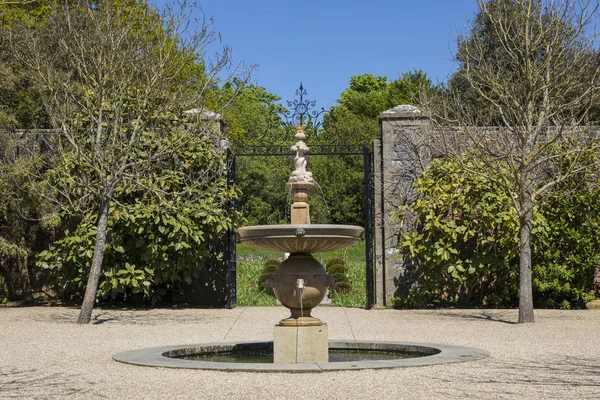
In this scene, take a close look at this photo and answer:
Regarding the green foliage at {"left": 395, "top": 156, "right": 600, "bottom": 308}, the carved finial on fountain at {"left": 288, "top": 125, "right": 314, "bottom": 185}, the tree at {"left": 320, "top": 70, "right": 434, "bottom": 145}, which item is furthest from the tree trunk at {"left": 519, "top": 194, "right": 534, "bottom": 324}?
the tree at {"left": 320, "top": 70, "right": 434, "bottom": 145}

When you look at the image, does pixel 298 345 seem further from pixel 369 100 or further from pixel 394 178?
pixel 369 100

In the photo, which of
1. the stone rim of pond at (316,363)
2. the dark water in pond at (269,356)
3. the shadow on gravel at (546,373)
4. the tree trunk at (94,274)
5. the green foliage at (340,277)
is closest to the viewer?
the shadow on gravel at (546,373)

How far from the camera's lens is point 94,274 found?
432 inches

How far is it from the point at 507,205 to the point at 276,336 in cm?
623

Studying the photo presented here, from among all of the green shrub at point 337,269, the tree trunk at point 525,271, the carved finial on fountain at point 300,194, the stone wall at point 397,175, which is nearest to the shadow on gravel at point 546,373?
the carved finial on fountain at point 300,194

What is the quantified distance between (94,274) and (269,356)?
386cm

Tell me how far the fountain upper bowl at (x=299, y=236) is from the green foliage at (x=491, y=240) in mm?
5490

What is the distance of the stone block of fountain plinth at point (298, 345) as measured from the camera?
7293 millimetres

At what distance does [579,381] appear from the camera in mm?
5801

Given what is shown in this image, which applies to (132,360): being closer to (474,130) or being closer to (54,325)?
(54,325)

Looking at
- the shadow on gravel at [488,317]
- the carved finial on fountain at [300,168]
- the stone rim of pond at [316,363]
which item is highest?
the carved finial on fountain at [300,168]

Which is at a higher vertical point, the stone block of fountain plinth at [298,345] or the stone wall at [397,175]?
the stone wall at [397,175]

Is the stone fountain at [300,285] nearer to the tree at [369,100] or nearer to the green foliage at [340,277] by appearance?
the green foliage at [340,277]

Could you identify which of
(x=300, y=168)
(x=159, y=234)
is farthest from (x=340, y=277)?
(x=300, y=168)
